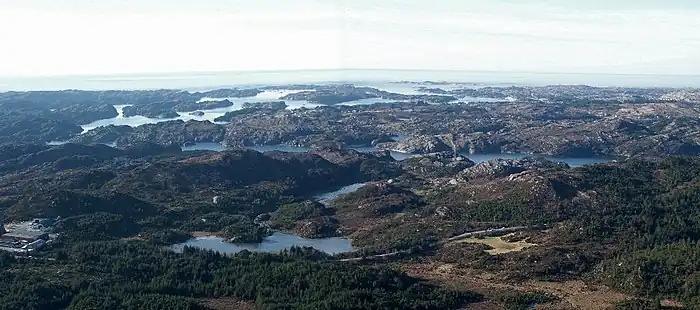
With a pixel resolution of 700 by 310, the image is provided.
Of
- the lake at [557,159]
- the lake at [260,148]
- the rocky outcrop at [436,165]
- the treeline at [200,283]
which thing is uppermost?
the rocky outcrop at [436,165]

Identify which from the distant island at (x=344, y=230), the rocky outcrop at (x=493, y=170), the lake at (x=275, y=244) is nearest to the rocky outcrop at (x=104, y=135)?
the distant island at (x=344, y=230)

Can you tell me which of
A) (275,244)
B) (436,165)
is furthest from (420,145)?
(275,244)

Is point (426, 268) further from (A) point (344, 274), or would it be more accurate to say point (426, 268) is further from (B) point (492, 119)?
(B) point (492, 119)

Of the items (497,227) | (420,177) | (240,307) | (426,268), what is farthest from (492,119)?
(240,307)

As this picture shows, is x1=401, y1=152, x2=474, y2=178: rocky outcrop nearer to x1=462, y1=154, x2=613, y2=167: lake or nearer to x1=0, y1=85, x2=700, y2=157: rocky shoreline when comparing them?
x1=462, y1=154, x2=613, y2=167: lake

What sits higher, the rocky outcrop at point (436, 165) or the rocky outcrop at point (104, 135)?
the rocky outcrop at point (436, 165)

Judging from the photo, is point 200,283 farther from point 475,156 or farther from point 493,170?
point 475,156

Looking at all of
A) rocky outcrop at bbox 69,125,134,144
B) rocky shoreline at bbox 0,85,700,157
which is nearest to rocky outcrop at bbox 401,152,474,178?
rocky shoreline at bbox 0,85,700,157

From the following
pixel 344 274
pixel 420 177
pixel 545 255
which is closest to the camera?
pixel 344 274

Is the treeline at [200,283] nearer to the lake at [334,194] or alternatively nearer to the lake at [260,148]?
the lake at [334,194]
